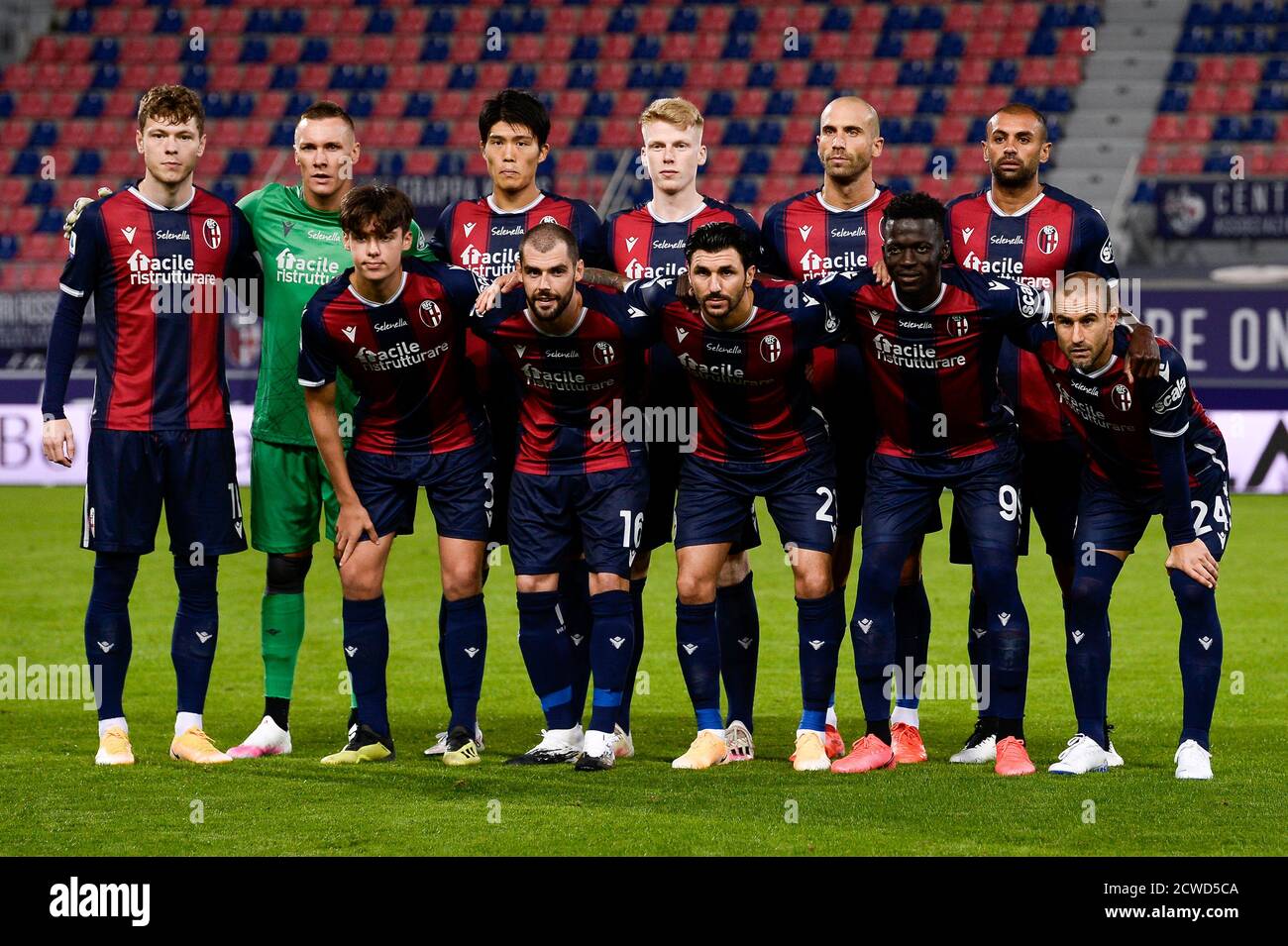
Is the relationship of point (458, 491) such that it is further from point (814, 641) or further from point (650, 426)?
point (814, 641)

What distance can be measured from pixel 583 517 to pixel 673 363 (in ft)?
2.17

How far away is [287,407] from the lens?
6.76 metres

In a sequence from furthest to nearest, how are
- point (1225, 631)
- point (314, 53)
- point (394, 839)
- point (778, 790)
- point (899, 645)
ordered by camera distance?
1. point (314, 53)
2. point (1225, 631)
3. point (899, 645)
4. point (778, 790)
5. point (394, 839)

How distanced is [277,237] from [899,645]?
2.78 meters

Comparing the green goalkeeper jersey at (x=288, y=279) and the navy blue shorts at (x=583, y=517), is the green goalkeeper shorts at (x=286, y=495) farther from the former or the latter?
the navy blue shorts at (x=583, y=517)

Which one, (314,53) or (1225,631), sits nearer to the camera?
(1225,631)

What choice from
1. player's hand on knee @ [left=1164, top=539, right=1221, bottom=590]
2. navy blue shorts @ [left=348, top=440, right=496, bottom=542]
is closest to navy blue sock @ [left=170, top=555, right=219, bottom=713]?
navy blue shorts @ [left=348, top=440, right=496, bottom=542]

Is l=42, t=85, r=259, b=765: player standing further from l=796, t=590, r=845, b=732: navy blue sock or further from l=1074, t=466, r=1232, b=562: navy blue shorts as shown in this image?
l=1074, t=466, r=1232, b=562: navy blue shorts

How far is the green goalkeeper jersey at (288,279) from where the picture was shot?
6762 mm

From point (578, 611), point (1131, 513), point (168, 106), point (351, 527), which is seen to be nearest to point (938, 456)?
point (1131, 513)

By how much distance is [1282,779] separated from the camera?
6141mm

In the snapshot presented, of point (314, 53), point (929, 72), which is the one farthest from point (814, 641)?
point (314, 53)

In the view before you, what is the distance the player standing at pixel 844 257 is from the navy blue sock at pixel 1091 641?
625 mm

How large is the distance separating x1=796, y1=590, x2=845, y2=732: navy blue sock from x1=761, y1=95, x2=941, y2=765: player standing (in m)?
0.29
